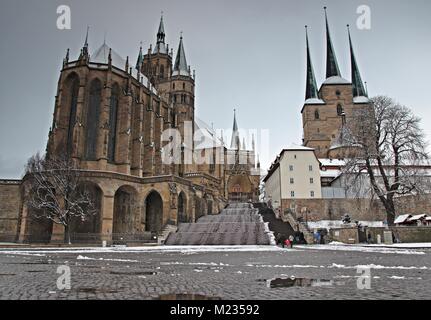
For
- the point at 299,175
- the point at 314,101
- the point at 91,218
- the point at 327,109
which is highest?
the point at 314,101

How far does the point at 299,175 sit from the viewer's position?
4603cm

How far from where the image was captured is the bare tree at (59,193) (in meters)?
32.8

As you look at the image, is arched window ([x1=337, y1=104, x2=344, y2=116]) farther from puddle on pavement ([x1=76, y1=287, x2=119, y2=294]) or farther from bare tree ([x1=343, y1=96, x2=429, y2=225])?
puddle on pavement ([x1=76, y1=287, x2=119, y2=294])

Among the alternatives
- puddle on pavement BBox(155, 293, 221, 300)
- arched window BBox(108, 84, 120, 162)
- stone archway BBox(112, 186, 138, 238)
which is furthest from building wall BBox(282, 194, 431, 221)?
puddle on pavement BBox(155, 293, 221, 300)

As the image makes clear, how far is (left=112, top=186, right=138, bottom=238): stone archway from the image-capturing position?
38156 mm

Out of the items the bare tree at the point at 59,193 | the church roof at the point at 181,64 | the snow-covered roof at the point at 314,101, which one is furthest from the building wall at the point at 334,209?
the church roof at the point at 181,64

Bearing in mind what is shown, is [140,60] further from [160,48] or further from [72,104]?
[72,104]

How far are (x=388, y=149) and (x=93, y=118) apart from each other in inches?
1276

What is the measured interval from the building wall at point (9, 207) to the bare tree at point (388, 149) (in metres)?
35.2

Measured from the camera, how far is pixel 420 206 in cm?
4222

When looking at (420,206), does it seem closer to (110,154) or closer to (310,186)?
(310,186)

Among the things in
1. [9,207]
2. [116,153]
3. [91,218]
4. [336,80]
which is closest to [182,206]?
[91,218]

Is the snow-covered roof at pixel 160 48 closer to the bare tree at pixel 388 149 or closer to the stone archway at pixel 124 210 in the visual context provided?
the stone archway at pixel 124 210
